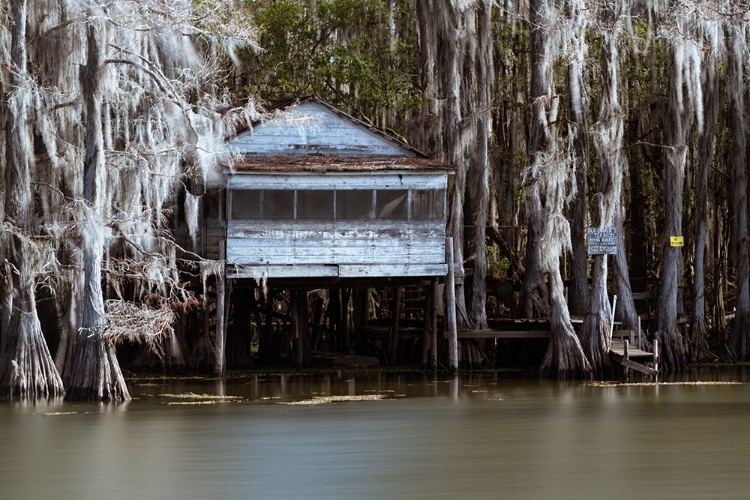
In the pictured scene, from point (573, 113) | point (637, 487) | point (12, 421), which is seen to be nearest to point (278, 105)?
point (573, 113)

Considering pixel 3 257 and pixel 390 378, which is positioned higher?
pixel 3 257

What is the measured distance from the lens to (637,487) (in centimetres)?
1469

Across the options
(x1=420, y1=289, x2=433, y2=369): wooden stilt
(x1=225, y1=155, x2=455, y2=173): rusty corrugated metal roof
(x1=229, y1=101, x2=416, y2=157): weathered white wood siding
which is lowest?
(x1=420, y1=289, x2=433, y2=369): wooden stilt

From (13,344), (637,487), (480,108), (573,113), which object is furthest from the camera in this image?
(480,108)

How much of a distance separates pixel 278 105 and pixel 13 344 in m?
9.26

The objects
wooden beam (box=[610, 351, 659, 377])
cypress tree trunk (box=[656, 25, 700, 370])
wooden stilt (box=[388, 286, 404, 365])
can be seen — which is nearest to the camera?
wooden beam (box=[610, 351, 659, 377])

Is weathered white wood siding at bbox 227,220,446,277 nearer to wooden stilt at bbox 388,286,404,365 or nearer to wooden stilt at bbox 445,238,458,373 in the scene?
wooden stilt at bbox 445,238,458,373

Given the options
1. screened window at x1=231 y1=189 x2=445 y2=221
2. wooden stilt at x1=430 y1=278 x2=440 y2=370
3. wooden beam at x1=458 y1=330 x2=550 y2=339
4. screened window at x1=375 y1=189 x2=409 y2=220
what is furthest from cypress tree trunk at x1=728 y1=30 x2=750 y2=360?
screened window at x1=375 y1=189 x2=409 y2=220

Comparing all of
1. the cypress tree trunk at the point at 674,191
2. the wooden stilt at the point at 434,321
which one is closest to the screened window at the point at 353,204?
the wooden stilt at the point at 434,321

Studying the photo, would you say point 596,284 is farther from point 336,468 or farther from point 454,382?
point 336,468

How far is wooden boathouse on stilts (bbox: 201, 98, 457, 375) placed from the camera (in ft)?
94.0

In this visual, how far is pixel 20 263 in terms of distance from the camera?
24344 millimetres

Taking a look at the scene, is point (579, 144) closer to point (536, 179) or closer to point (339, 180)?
point (536, 179)

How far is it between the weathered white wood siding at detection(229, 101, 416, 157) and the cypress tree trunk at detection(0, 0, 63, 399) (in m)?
5.80
